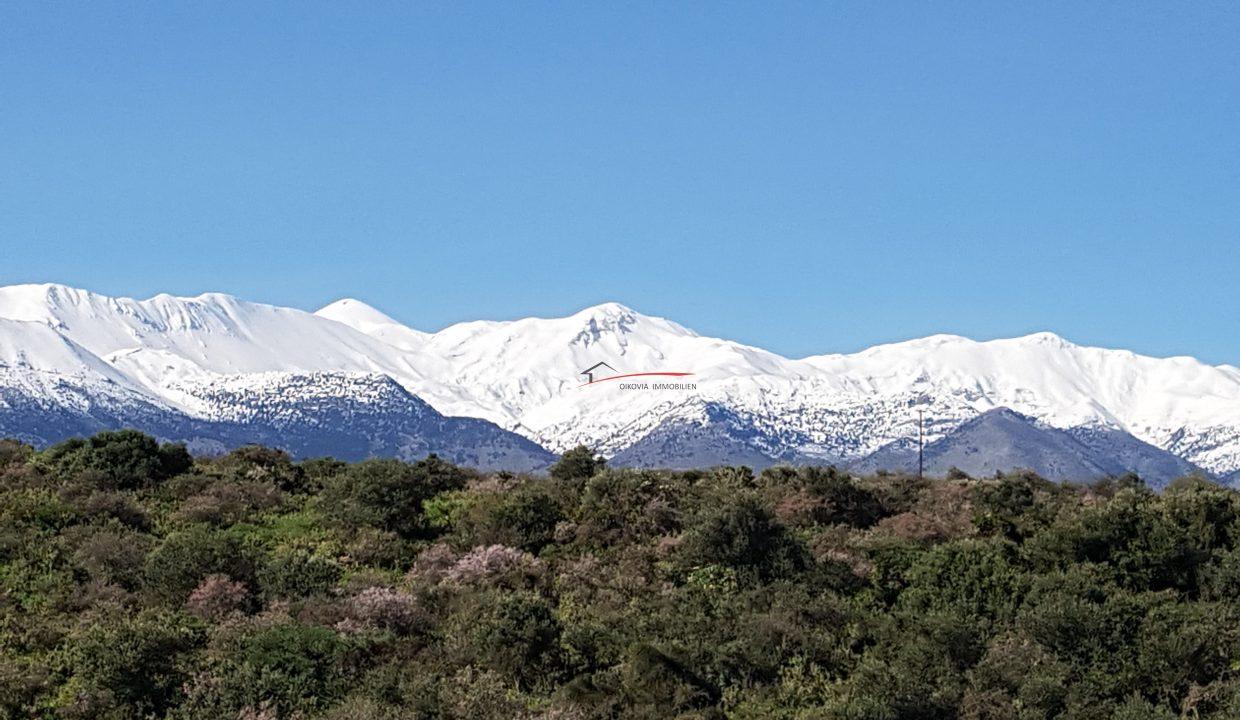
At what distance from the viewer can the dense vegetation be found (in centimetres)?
3447

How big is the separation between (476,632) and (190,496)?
687 inches

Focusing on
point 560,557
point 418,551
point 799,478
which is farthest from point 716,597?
point 799,478

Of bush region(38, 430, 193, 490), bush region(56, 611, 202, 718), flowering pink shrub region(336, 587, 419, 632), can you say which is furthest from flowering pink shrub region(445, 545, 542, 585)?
bush region(38, 430, 193, 490)

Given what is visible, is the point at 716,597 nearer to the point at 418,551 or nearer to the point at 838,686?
the point at 838,686

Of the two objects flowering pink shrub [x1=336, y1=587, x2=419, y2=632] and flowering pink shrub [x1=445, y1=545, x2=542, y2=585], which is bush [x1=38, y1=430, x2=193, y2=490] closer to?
flowering pink shrub [x1=445, y1=545, x2=542, y2=585]

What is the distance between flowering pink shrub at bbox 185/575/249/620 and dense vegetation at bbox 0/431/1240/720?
2.7 inches

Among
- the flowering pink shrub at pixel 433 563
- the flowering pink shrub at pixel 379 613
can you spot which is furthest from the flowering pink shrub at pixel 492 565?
the flowering pink shrub at pixel 379 613

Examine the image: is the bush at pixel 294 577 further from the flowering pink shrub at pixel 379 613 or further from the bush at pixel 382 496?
the bush at pixel 382 496

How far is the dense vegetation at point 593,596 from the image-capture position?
34.5 meters

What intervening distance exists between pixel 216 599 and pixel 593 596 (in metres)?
9.75

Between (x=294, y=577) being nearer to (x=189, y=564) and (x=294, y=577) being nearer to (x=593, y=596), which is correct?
(x=189, y=564)

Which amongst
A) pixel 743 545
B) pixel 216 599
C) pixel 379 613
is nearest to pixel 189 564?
pixel 216 599

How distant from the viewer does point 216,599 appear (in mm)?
39281

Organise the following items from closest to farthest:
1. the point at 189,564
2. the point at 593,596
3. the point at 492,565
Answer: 1. the point at 189,564
2. the point at 593,596
3. the point at 492,565
